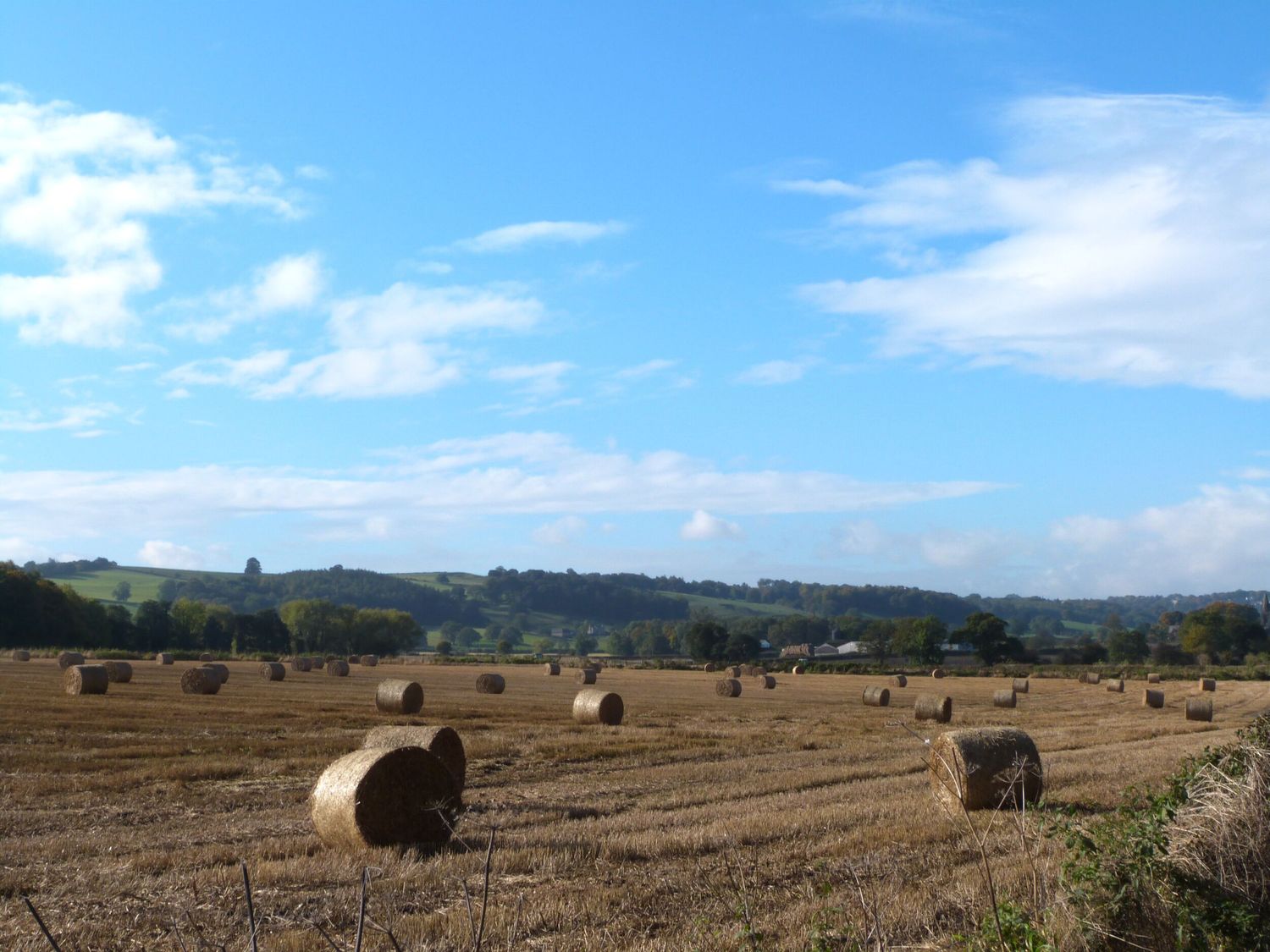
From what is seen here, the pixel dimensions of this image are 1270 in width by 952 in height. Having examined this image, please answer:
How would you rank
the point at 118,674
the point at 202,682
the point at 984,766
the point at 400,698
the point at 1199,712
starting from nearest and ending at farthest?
the point at 984,766 < the point at 400,698 < the point at 1199,712 < the point at 202,682 < the point at 118,674

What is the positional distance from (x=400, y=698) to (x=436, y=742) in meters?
16.9

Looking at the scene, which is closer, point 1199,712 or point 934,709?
point 934,709

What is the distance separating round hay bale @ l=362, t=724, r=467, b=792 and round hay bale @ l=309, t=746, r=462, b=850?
6.83ft

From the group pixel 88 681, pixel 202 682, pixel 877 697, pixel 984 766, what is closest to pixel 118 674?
pixel 202 682

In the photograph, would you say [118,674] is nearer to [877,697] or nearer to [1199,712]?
[877,697]

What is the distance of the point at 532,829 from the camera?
12875mm

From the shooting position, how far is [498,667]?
80.9 m

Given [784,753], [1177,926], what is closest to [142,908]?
[1177,926]

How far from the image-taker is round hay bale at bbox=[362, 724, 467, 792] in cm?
1526

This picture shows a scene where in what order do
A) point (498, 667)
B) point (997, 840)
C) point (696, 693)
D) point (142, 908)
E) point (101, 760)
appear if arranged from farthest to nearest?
point (498, 667) < point (696, 693) < point (101, 760) < point (997, 840) < point (142, 908)

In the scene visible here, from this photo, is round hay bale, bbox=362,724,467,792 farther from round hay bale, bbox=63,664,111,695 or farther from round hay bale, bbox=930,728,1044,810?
round hay bale, bbox=63,664,111,695

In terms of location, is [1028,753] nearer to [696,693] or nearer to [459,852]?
[459,852]

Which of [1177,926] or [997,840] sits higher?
[1177,926]

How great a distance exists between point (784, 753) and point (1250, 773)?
53.0ft
